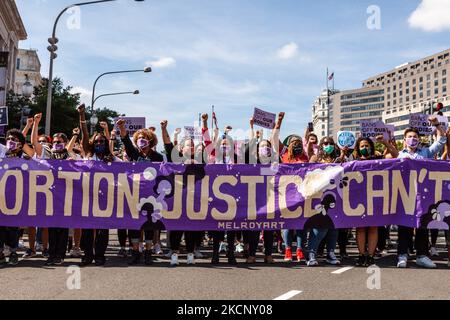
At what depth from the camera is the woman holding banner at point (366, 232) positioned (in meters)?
7.40

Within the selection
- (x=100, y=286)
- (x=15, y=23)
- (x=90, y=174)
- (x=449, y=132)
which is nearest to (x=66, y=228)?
(x=90, y=174)

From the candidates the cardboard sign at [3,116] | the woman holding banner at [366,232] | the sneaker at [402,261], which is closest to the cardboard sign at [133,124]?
the cardboard sign at [3,116]

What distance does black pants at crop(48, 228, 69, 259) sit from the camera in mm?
7395

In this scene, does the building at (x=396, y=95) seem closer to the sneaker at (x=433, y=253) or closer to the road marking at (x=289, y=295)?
the sneaker at (x=433, y=253)

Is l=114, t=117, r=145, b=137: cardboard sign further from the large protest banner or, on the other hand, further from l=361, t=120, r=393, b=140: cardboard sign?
the large protest banner

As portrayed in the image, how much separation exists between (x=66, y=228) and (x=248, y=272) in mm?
2861

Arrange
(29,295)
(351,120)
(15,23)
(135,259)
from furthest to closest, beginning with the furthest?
(351,120), (15,23), (135,259), (29,295)

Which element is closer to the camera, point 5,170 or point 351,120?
point 5,170

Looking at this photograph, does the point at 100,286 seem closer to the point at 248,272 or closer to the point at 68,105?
the point at 248,272

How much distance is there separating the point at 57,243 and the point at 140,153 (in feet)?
6.01

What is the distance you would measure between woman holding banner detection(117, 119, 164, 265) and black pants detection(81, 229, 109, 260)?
41 cm

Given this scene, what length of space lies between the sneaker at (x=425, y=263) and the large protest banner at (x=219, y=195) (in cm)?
50

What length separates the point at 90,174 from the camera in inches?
305

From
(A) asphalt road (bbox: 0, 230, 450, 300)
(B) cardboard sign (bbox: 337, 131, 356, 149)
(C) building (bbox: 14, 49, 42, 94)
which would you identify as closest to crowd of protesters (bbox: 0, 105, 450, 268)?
(A) asphalt road (bbox: 0, 230, 450, 300)
